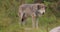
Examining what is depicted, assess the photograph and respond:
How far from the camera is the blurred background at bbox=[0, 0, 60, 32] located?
799cm

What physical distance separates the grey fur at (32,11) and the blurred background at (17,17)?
0.19m

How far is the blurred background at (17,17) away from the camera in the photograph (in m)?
7.99

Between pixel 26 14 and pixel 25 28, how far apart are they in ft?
3.28

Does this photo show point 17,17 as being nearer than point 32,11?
No

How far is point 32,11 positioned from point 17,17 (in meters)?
0.88

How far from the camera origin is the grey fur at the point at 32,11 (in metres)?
8.33

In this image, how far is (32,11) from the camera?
861cm

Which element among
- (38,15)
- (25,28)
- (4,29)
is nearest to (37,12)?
(38,15)

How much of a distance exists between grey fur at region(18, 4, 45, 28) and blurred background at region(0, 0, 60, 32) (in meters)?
0.19

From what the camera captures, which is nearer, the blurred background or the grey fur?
the blurred background

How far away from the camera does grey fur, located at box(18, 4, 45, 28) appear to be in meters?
8.33

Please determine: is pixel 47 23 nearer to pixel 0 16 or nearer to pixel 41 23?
pixel 41 23

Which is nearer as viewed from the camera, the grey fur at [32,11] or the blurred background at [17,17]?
the blurred background at [17,17]

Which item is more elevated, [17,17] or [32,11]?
[32,11]
